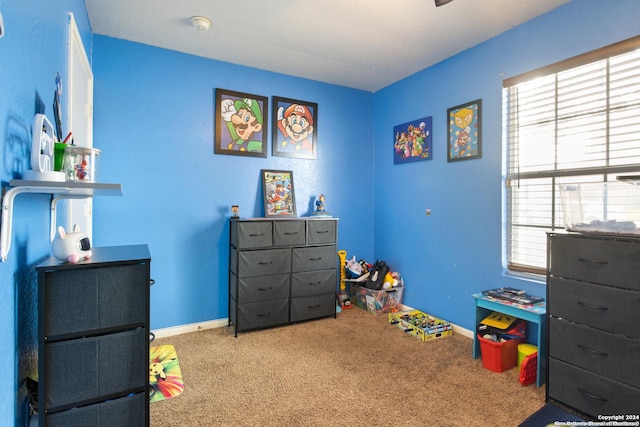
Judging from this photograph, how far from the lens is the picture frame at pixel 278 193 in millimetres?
3436

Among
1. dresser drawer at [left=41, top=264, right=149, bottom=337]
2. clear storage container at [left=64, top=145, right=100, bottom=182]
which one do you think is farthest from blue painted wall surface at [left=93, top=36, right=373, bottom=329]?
dresser drawer at [left=41, top=264, right=149, bottom=337]

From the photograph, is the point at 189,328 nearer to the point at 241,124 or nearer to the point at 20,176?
the point at 241,124

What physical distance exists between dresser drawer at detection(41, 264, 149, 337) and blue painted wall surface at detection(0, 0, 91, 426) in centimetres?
9

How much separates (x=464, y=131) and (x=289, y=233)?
185cm

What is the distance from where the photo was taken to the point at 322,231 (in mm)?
3398

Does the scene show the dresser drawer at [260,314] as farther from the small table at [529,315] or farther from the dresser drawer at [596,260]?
the dresser drawer at [596,260]

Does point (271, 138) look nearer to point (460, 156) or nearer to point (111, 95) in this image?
point (111, 95)

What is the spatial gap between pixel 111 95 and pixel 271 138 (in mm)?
1434

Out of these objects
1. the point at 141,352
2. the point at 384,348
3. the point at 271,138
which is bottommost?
the point at 384,348

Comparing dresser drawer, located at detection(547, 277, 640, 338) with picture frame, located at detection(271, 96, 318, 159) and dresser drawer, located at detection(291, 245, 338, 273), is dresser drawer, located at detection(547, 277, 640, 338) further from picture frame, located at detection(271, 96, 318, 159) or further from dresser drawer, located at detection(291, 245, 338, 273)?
picture frame, located at detection(271, 96, 318, 159)

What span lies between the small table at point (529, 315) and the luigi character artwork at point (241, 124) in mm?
2435

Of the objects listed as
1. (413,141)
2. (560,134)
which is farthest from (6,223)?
(413,141)

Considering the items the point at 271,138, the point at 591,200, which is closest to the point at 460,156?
the point at 591,200

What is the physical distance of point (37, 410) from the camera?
3.82 ft
